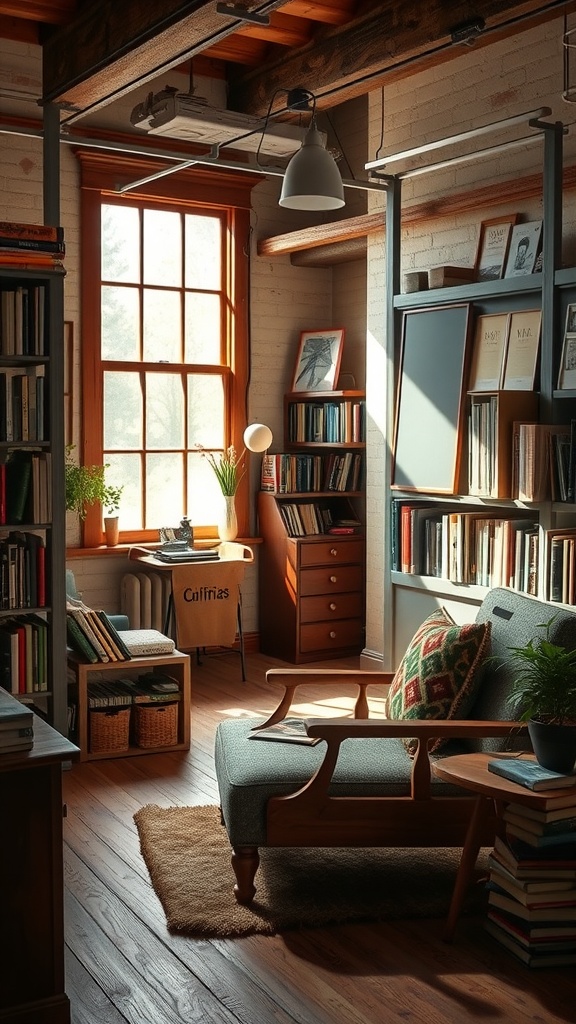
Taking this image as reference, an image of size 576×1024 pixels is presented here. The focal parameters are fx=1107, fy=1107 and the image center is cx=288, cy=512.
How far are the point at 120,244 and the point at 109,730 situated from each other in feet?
11.6

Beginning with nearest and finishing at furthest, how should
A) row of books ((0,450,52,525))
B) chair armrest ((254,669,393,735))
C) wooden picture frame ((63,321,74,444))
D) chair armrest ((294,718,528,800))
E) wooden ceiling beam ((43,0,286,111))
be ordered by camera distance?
chair armrest ((294,718,528,800)) → wooden ceiling beam ((43,0,286,111)) → chair armrest ((254,669,393,735)) → row of books ((0,450,52,525)) → wooden picture frame ((63,321,74,444))

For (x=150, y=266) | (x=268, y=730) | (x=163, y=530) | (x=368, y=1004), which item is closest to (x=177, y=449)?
(x=163, y=530)

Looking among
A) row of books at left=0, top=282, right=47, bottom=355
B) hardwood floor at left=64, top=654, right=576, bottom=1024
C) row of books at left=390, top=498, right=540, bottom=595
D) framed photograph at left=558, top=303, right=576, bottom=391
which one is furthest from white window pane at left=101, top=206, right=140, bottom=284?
hardwood floor at left=64, top=654, right=576, bottom=1024

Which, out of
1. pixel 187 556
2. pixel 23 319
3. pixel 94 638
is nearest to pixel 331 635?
pixel 187 556

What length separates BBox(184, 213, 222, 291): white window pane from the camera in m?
7.80

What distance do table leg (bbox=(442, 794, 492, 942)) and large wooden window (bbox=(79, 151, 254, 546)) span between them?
4309 mm

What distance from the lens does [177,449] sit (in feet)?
25.6

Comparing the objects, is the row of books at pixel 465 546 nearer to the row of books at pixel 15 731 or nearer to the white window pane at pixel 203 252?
the white window pane at pixel 203 252

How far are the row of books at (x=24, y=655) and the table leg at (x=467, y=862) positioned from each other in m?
2.35

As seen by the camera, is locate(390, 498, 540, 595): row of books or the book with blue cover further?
locate(390, 498, 540, 595): row of books

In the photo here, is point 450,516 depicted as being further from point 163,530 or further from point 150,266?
point 150,266

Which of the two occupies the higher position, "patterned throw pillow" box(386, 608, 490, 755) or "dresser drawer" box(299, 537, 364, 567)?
"dresser drawer" box(299, 537, 364, 567)

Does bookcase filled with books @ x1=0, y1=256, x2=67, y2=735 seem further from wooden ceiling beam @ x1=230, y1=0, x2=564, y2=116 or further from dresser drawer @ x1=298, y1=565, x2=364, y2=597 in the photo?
dresser drawer @ x1=298, y1=565, x2=364, y2=597

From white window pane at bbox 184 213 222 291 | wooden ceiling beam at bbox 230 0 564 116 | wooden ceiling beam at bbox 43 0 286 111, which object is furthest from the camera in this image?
white window pane at bbox 184 213 222 291
